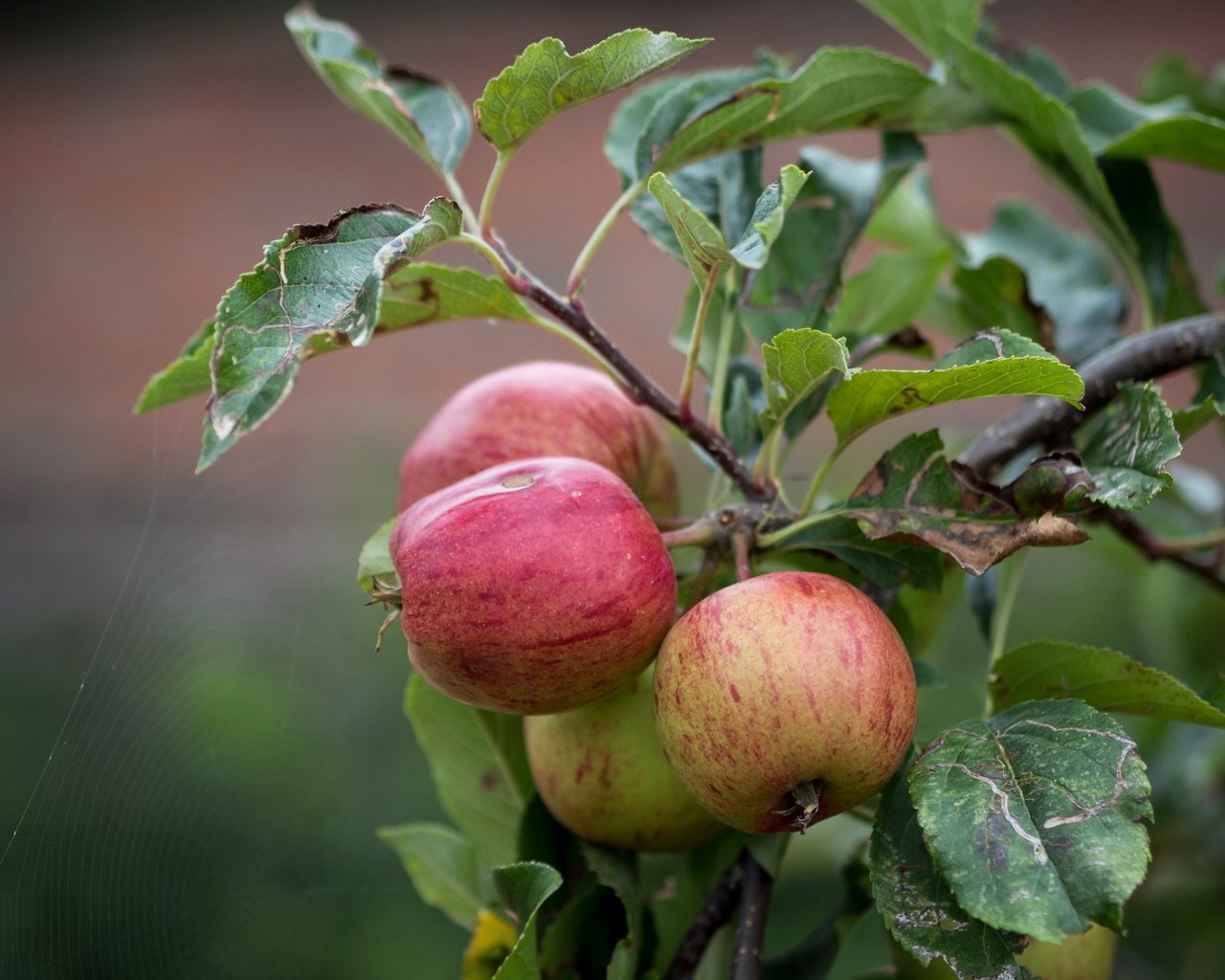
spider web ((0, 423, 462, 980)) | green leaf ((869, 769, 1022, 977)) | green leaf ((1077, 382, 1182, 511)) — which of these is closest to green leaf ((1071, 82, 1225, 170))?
green leaf ((1077, 382, 1182, 511))

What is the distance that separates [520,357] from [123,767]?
8.52 ft

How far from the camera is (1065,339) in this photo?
0.78 meters

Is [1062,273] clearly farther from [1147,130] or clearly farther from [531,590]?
[531,590]

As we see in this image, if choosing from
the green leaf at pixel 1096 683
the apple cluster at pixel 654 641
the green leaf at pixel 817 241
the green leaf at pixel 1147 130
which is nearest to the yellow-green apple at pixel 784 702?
the apple cluster at pixel 654 641

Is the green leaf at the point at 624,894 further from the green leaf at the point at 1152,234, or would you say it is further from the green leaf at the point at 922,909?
the green leaf at the point at 1152,234

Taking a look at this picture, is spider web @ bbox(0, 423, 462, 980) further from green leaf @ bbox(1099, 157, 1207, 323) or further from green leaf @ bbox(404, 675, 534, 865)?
green leaf @ bbox(1099, 157, 1207, 323)

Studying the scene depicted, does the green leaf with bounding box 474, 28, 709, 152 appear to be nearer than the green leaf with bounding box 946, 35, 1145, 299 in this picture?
Yes

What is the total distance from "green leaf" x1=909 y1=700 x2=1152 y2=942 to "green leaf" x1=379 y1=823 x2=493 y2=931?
1.06 feet

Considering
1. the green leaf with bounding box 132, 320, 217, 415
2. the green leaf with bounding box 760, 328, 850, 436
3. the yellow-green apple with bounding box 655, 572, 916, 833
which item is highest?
the green leaf with bounding box 132, 320, 217, 415

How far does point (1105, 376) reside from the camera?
0.61 metres

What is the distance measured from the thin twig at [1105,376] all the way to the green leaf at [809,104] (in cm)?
17

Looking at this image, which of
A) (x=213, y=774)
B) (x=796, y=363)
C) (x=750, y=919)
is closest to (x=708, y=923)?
(x=750, y=919)

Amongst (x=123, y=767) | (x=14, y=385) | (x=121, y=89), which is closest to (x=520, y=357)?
(x=14, y=385)

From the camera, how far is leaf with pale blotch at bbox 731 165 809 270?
0.42 m
